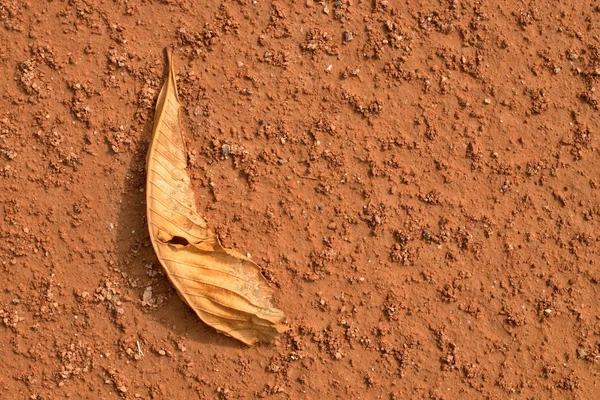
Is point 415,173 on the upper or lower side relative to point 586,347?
upper

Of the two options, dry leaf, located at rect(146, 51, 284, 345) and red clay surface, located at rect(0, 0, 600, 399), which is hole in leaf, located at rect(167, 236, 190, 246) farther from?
red clay surface, located at rect(0, 0, 600, 399)

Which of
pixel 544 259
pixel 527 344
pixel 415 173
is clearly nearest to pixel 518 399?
pixel 527 344

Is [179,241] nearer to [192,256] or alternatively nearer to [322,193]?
[192,256]

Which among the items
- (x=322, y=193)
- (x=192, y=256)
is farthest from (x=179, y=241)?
(x=322, y=193)

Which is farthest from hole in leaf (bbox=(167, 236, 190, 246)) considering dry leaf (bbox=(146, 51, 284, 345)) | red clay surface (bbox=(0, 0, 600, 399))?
red clay surface (bbox=(0, 0, 600, 399))

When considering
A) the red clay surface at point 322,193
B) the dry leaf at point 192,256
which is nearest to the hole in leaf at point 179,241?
the dry leaf at point 192,256

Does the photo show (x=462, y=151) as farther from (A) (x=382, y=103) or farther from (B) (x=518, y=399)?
(B) (x=518, y=399)

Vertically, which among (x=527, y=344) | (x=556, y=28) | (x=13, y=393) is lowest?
(x=13, y=393)
